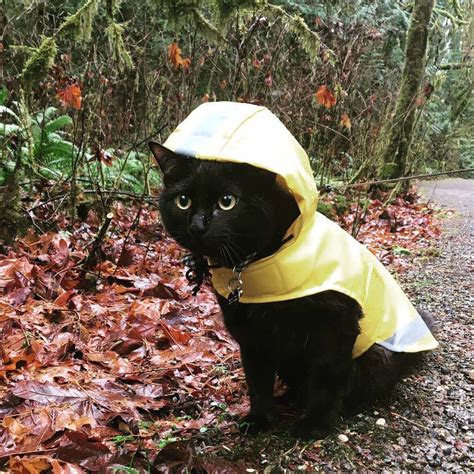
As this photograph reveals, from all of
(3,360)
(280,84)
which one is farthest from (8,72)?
(280,84)

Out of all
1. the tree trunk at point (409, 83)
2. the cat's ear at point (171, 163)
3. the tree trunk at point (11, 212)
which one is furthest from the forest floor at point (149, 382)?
the tree trunk at point (409, 83)

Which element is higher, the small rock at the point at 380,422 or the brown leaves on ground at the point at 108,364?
the small rock at the point at 380,422

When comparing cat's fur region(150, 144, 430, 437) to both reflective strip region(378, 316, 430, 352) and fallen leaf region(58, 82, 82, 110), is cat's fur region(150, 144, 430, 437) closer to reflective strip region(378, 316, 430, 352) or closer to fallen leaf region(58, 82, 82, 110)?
reflective strip region(378, 316, 430, 352)

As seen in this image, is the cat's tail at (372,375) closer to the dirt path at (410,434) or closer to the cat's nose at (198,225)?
the dirt path at (410,434)

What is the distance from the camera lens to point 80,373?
2.50 meters

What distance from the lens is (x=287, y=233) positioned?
190 cm

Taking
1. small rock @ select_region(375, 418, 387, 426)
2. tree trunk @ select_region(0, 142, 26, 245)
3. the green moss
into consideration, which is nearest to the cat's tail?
small rock @ select_region(375, 418, 387, 426)

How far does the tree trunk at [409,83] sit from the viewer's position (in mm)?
8469

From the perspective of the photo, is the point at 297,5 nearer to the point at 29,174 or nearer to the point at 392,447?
the point at 29,174

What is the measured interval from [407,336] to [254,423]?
2.50ft

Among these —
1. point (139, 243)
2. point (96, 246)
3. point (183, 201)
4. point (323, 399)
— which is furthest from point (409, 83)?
point (183, 201)

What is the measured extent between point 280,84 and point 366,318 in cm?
522

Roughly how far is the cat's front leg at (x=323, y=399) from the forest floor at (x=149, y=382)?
5 centimetres

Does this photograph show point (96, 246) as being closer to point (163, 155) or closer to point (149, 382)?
point (149, 382)
